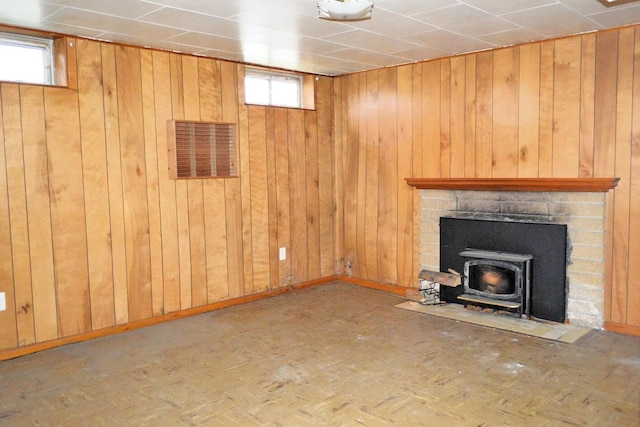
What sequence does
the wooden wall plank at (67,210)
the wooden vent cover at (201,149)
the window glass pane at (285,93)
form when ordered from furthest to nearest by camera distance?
the window glass pane at (285,93)
the wooden vent cover at (201,149)
the wooden wall plank at (67,210)

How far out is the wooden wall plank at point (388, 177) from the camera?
4.96 m

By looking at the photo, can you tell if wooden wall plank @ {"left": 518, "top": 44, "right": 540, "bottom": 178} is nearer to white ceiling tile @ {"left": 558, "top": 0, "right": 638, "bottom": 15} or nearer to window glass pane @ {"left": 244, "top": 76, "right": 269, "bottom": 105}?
white ceiling tile @ {"left": 558, "top": 0, "right": 638, "bottom": 15}

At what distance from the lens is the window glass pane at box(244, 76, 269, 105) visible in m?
4.86

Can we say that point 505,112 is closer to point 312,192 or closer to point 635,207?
point 635,207

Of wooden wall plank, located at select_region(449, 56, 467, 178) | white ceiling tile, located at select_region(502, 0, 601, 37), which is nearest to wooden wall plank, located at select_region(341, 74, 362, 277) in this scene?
wooden wall plank, located at select_region(449, 56, 467, 178)

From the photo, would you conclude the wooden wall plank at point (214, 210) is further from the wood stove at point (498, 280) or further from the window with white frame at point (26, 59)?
the wood stove at point (498, 280)

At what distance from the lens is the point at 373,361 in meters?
3.29

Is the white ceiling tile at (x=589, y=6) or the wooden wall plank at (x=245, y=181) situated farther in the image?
the wooden wall plank at (x=245, y=181)

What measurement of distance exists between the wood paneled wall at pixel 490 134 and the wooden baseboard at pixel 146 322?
86 centimetres

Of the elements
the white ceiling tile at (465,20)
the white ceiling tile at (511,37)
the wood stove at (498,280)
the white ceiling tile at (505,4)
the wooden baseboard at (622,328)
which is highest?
the white ceiling tile at (511,37)

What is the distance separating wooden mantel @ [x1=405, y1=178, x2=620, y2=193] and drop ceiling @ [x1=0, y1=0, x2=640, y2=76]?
1.05 m

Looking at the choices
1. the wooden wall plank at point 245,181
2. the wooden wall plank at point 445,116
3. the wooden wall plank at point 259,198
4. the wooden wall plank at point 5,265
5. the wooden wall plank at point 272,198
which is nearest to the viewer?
the wooden wall plank at point 5,265

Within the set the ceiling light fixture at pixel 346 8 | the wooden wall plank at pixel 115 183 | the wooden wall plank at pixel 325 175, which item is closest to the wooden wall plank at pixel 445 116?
the wooden wall plank at pixel 325 175

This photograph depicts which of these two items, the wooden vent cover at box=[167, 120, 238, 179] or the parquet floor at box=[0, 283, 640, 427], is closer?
the parquet floor at box=[0, 283, 640, 427]
